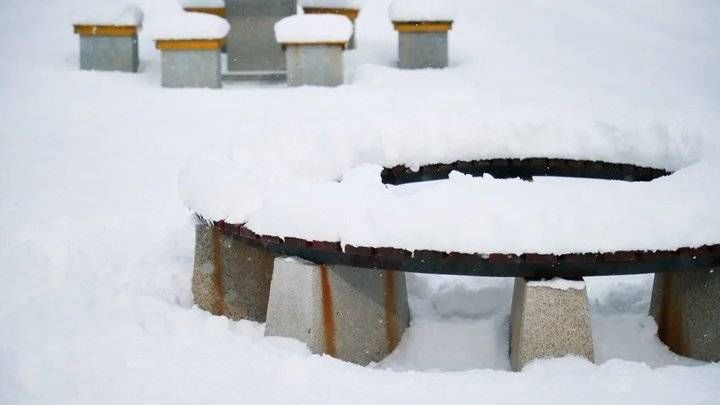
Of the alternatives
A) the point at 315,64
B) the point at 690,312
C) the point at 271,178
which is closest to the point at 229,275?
the point at 271,178

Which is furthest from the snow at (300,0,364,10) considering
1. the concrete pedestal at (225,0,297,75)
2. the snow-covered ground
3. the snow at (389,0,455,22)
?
the snow at (389,0,455,22)

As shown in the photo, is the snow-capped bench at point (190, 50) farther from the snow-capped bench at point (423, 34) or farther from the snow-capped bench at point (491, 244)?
the snow-capped bench at point (491, 244)

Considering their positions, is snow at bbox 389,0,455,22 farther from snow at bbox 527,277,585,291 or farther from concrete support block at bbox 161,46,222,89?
snow at bbox 527,277,585,291

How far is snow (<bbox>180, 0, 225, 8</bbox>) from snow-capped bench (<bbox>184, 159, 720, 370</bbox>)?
25.4ft

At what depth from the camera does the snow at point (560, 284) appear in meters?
4.11

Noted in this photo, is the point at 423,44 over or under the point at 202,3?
under

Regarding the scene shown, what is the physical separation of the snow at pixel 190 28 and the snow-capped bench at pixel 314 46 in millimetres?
764

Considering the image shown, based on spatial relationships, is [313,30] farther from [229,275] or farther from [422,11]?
[229,275]

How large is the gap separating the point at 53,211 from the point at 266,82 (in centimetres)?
475

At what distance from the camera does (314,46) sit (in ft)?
34.4

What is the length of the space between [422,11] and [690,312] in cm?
743

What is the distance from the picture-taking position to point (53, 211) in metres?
7.06

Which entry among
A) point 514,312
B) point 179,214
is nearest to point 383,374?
point 514,312

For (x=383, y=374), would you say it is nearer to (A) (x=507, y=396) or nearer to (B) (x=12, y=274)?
(A) (x=507, y=396)
